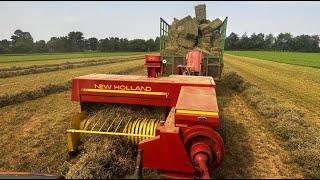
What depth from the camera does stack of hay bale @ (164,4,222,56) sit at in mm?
13031

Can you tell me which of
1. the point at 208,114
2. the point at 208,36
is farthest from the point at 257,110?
the point at 208,114

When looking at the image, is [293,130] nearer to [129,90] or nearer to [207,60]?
[129,90]

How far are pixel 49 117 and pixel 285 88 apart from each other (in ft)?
30.8

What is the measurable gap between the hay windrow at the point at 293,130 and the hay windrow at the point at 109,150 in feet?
7.98

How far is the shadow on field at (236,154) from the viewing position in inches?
204

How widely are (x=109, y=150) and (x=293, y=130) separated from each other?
13.5ft

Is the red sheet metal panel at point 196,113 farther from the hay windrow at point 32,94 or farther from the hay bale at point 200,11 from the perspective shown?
the hay bale at point 200,11

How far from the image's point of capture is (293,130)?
24.3 feet

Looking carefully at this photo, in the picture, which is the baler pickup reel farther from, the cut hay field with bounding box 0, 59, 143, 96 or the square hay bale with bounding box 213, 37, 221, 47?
the square hay bale with bounding box 213, 37, 221, 47

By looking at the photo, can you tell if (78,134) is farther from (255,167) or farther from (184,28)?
(184,28)

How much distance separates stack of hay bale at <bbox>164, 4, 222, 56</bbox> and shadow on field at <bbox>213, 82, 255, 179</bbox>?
4.48m

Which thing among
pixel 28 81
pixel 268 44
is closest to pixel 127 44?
pixel 268 44

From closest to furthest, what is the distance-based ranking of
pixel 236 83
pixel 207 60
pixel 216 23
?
pixel 207 60 < pixel 216 23 < pixel 236 83

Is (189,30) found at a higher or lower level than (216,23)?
lower
